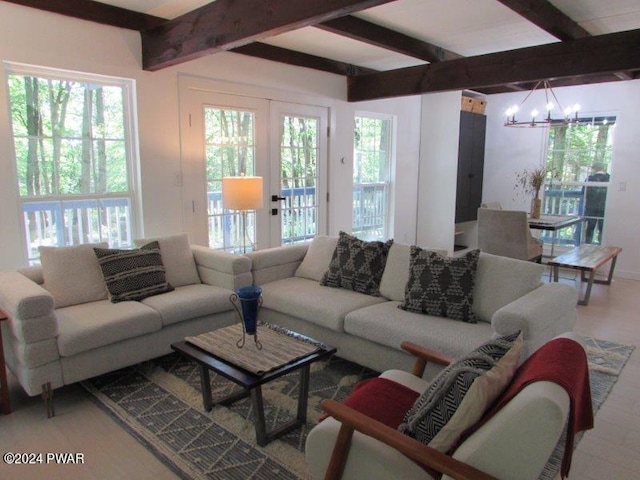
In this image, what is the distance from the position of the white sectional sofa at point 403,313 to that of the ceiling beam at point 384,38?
1.68 metres

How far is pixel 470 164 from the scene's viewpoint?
264 inches

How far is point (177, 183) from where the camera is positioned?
154 inches

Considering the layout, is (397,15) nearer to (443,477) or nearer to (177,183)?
(177,183)

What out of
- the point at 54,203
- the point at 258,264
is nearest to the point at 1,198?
the point at 54,203

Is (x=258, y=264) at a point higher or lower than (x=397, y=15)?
lower

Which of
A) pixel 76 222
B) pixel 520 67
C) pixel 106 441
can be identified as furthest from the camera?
pixel 520 67

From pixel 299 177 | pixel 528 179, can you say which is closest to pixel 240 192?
pixel 299 177

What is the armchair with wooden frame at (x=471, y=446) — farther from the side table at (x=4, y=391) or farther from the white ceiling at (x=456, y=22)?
the white ceiling at (x=456, y=22)

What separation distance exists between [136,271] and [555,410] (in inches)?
108

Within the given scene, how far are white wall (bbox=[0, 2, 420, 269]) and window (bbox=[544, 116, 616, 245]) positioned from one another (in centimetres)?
275

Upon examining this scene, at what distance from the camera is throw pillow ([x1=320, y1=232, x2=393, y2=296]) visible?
327cm

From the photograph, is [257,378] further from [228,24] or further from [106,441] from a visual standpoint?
[228,24]

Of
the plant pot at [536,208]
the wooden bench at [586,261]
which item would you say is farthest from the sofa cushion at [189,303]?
the plant pot at [536,208]

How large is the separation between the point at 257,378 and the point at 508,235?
375 centimetres
